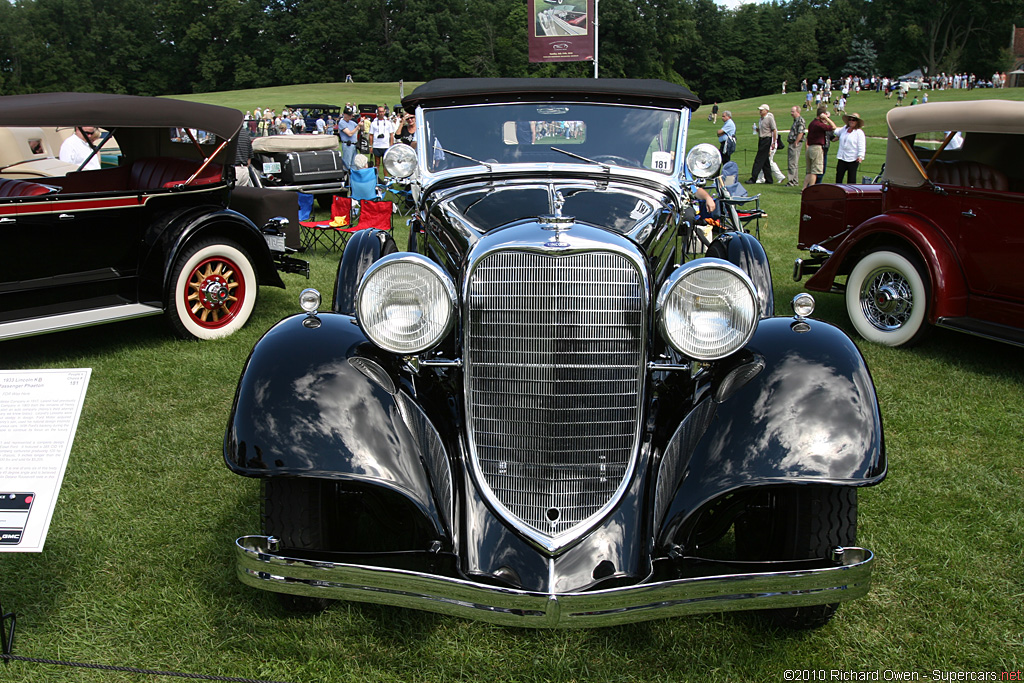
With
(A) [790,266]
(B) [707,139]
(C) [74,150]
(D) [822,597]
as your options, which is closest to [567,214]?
(D) [822,597]

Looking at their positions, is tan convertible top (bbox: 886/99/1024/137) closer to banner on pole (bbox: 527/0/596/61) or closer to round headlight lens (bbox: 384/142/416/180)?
round headlight lens (bbox: 384/142/416/180)

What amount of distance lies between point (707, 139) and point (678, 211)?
93.4ft

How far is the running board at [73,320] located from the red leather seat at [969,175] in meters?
6.61

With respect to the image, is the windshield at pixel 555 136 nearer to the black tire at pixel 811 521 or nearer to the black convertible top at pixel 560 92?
the black convertible top at pixel 560 92

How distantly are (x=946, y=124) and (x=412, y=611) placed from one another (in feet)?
18.2

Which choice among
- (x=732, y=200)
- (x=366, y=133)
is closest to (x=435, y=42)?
(x=366, y=133)

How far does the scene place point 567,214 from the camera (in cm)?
307

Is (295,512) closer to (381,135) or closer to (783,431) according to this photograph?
(783,431)

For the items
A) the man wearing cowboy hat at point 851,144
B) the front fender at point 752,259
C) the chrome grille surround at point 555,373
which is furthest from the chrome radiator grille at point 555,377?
the man wearing cowboy hat at point 851,144

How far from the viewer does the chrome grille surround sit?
239cm

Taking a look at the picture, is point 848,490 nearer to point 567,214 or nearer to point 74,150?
point 567,214

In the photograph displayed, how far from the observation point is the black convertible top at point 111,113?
534 cm

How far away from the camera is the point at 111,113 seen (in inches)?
228

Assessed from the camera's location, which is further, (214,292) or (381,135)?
(381,135)
